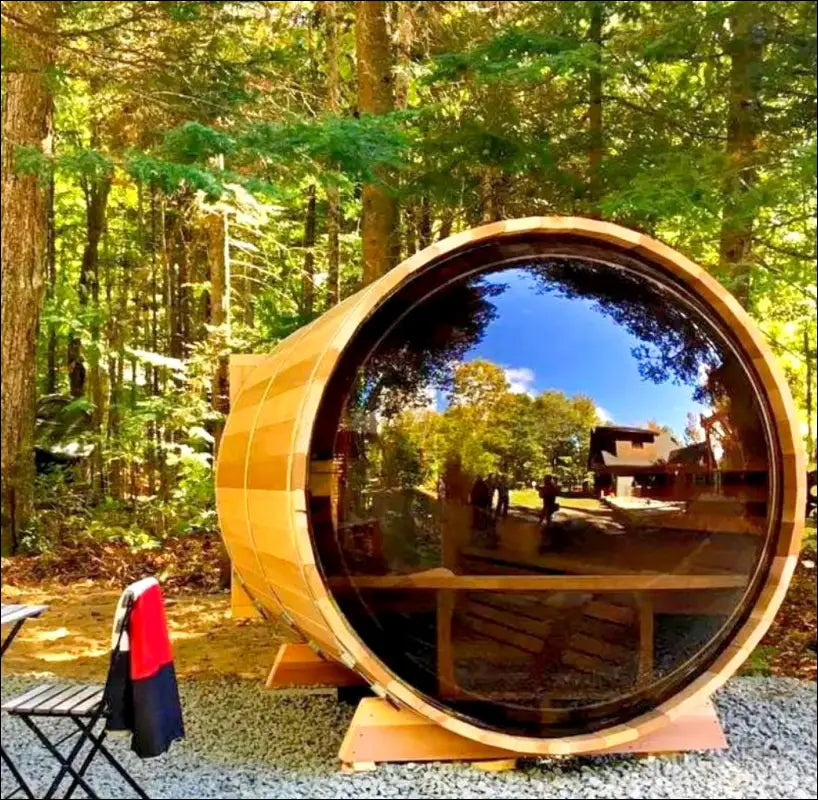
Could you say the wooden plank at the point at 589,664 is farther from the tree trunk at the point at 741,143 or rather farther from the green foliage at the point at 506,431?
the tree trunk at the point at 741,143

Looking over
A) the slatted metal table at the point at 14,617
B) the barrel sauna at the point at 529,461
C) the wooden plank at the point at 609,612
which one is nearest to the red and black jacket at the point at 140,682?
the barrel sauna at the point at 529,461

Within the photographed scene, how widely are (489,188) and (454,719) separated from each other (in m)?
1.17

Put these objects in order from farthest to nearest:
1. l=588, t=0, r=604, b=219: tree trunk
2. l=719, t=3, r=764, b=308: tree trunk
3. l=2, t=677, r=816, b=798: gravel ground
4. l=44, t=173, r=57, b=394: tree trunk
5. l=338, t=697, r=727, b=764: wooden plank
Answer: l=719, t=3, r=764, b=308: tree trunk
l=588, t=0, r=604, b=219: tree trunk
l=44, t=173, r=57, b=394: tree trunk
l=2, t=677, r=816, b=798: gravel ground
l=338, t=697, r=727, b=764: wooden plank

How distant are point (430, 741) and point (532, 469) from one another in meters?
0.67

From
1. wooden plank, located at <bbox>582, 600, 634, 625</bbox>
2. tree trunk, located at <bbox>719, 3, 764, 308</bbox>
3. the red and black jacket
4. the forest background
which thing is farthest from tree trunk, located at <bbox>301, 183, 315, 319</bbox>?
tree trunk, located at <bbox>719, 3, 764, 308</bbox>

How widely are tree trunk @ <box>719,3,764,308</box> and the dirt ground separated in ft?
5.05

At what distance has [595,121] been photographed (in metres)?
2.43

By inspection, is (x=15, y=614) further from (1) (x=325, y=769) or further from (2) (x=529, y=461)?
(2) (x=529, y=461)

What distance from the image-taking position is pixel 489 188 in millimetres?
2156

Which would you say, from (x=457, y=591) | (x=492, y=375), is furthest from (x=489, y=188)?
(x=457, y=591)

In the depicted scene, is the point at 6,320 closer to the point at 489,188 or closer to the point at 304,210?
the point at 304,210

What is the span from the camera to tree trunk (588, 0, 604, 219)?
2.35 metres

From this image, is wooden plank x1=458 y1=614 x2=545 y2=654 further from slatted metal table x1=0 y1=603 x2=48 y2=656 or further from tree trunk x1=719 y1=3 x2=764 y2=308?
tree trunk x1=719 y1=3 x2=764 y2=308

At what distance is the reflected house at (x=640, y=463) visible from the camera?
4.60ft
